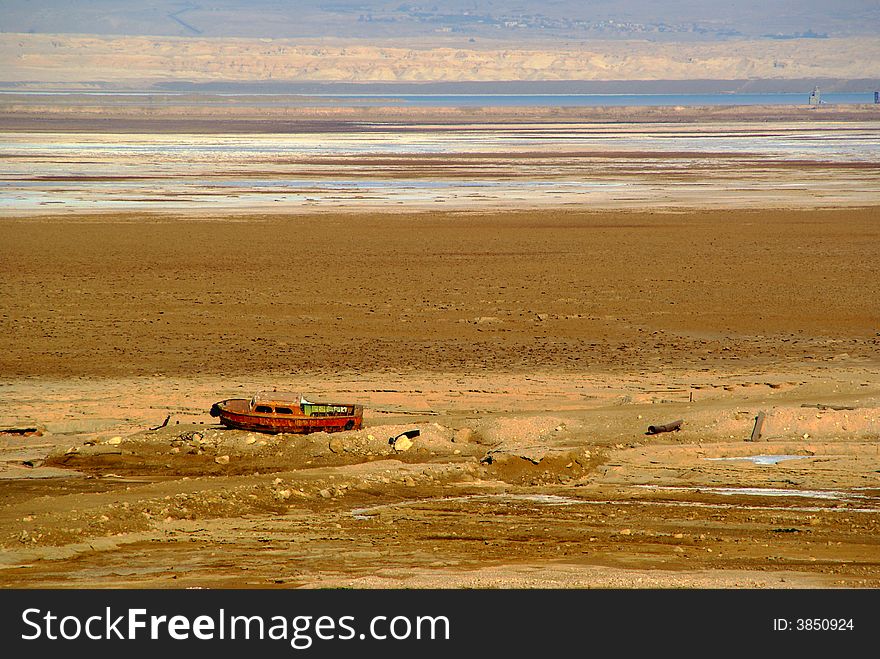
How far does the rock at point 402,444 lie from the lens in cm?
1129

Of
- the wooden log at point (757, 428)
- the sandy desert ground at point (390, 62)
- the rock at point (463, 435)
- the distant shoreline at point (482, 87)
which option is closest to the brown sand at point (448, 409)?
the rock at point (463, 435)

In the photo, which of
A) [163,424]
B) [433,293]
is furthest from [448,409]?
[433,293]

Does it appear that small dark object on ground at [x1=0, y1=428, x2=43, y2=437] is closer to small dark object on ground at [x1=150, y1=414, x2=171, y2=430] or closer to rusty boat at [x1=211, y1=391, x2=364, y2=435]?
small dark object on ground at [x1=150, y1=414, x2=171, y2=430]

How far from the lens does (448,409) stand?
515 inches

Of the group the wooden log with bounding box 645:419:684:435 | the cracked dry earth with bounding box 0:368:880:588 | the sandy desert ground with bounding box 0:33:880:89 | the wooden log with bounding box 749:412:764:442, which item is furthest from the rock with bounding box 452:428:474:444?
the sandy desert ground with bounding box 0:33:880:89

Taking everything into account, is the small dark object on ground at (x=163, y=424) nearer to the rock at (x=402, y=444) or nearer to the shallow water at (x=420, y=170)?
the rock at (x=402, y=444)

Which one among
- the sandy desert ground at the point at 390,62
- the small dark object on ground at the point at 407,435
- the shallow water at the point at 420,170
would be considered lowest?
the small dark object on ground at the point at 407,435

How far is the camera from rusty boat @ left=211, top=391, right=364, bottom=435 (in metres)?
11.9

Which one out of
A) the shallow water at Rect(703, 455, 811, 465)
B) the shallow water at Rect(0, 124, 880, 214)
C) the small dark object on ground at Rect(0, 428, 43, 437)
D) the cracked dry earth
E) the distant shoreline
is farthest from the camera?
the distant shoreline

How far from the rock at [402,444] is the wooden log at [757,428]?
3.15m

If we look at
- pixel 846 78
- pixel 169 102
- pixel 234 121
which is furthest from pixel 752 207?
pixel 846 78

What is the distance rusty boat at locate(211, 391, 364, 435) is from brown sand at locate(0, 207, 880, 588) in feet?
0.75

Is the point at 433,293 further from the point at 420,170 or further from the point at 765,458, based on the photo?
the point at 420,170

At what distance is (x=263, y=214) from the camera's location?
103ft
